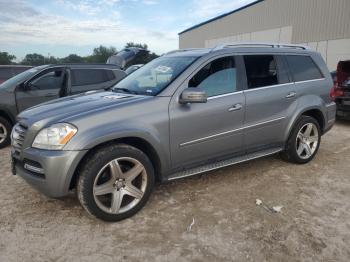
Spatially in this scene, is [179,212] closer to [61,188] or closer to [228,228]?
[228,228]

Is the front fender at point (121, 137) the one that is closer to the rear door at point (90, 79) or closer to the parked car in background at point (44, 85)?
the parked car in background at point (44, 85)

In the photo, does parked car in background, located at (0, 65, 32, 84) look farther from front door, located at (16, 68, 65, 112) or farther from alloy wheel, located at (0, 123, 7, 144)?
alloy wheel, located at (0, 123, 7, 144)

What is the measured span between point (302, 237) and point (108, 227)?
183 centimetres

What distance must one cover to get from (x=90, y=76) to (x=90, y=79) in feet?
0.24

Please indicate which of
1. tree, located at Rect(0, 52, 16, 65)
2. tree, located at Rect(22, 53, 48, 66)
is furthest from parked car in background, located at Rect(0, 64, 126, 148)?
tree, located at Rect(22, 53, 48, 66)

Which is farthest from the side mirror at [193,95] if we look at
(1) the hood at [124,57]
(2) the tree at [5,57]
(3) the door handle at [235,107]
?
(2) the tree at [5,57]

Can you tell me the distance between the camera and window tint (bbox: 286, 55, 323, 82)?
4543mm

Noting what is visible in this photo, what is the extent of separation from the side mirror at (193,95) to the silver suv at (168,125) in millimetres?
10

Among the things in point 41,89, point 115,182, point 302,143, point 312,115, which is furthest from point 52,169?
point 41,89

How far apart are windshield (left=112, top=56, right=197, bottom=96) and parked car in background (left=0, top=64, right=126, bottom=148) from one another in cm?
242

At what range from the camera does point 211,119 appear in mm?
3596

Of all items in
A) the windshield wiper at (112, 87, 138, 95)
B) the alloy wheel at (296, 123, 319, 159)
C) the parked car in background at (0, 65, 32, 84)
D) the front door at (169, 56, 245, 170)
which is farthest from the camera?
the parked car in background at (0, 65, 32, 84)

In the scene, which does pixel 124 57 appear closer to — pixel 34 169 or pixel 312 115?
pixel 312 115

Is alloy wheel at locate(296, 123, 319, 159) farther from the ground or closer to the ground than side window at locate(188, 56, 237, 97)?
closer to the ground
